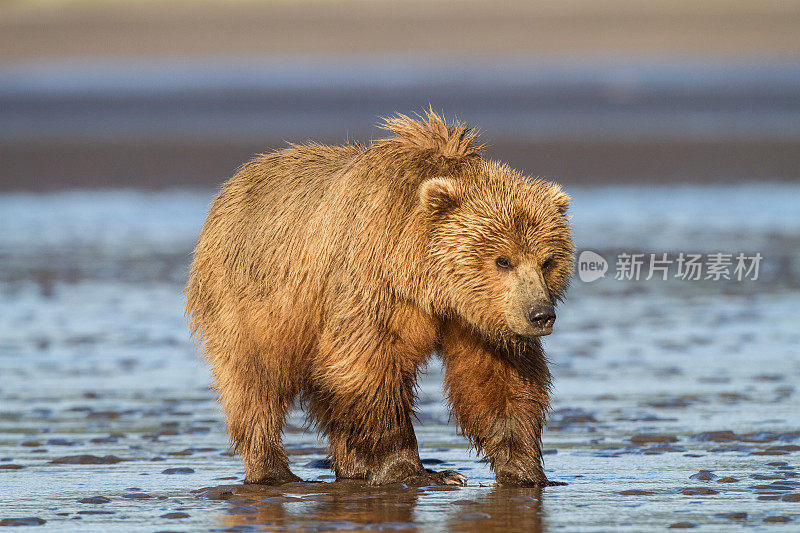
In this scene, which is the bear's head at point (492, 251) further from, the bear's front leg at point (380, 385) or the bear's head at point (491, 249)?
the bear's front leg at point (380, 385)

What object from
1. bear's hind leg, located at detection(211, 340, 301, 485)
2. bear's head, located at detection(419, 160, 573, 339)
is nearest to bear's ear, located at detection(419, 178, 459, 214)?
bear's head, located at detection(419, 160, 573, 339)

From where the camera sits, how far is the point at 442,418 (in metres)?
9.77

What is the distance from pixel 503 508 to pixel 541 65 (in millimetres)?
78599

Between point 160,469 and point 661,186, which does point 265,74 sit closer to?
point 661,186

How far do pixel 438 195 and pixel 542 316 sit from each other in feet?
2.77

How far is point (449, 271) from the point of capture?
7.09 meters

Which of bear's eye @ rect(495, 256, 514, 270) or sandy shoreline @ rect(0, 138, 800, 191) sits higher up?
sandy shoreline @ rect(0, 138, 800, 191)

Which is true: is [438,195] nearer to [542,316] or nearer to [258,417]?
[542,316]

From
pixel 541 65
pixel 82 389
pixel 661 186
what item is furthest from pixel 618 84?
pixel 82 389

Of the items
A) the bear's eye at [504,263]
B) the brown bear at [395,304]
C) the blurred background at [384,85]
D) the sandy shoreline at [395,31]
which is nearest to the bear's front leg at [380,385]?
the brown bear at [395,304]

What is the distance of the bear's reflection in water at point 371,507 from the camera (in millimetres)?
6527

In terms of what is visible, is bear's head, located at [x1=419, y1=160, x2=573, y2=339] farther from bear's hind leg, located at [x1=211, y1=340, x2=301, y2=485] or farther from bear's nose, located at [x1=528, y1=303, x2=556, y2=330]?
bear's hind leg, located at [x1=211, y1=340, x2=301, y2=485]

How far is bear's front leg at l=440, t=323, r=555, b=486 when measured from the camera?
24.1 ft

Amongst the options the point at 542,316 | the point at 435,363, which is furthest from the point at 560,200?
the point at 435,363
